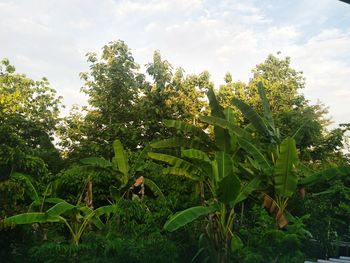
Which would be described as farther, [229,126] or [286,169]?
[229,126]

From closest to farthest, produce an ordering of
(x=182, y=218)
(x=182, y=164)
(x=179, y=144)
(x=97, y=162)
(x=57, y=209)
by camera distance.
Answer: (x=182, y=218)
(x=57, y=209)
(x=182, y=164)
(x=179, y=144)
(x=97, y=162)

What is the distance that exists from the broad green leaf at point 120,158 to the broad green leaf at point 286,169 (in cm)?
335

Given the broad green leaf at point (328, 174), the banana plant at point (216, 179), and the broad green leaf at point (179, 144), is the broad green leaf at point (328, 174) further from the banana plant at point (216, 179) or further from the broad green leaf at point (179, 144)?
the broad green leaf at point (179, 144)

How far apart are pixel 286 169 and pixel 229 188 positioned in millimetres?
1192

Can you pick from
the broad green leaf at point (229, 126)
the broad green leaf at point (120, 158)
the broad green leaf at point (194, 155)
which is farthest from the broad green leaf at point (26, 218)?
the broad green leaf at point (229, 126)

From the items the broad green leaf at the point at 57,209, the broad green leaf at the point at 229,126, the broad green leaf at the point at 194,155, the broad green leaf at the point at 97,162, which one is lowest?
the broad green leaf at the point at 57,209

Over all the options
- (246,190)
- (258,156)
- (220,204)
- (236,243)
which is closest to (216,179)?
(220,204)

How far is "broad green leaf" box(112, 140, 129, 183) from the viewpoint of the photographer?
28.4 ft

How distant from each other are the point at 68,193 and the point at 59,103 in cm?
792

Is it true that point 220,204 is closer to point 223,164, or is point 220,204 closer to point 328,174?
point 223,164

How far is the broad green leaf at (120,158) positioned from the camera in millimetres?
8643

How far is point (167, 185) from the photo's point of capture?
32.0 feet

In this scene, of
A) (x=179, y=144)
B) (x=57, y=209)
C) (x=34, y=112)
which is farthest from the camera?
(x=34, y=112)

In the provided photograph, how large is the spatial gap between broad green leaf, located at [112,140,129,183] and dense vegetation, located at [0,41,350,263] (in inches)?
0.9
